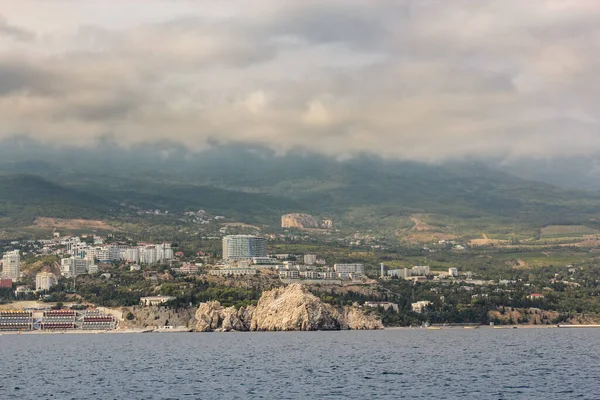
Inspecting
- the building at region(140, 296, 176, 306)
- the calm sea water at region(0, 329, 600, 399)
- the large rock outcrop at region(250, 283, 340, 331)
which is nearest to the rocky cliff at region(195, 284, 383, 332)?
the large rock outcrop at region(250, 283, 340, 331)

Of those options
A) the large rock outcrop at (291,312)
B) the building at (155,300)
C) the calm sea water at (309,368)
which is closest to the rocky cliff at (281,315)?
the large rock outcrop at (291,312)

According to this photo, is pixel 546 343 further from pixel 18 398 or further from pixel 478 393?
pixel 18 398

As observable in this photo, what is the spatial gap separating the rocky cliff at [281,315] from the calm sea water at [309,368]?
24613 millimetres

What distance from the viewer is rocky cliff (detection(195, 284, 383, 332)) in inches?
7047

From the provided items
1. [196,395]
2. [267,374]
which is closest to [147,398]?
[196,395]

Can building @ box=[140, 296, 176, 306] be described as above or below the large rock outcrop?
above

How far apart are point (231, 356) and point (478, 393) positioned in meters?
48.2

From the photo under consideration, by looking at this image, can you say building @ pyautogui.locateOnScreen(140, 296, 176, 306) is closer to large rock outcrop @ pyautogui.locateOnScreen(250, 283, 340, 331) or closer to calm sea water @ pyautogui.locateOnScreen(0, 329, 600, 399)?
large rock outcrop @ pyautogui.locateOnScreen(250, 283, 340, 331)

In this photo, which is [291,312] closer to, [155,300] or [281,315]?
[281,315]

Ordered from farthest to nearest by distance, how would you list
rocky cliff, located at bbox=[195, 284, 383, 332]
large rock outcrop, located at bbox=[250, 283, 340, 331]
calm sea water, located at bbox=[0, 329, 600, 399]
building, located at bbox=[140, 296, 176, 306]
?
building, located at bbox=[140, 296, 176, 306]
rocky cliff, located at bbox=[195, 284, 383, 332]
large rock outcrop, located at bbox=[250, 283, 340, 331]
calm sea water, located at bbox=[0, 329, 600, 399]

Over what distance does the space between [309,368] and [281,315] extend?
82579mm

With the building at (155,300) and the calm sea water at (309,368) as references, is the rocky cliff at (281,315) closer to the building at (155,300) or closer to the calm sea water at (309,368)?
the building at (155,300)

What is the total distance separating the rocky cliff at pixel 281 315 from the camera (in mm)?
179000

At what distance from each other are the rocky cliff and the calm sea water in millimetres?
24613
